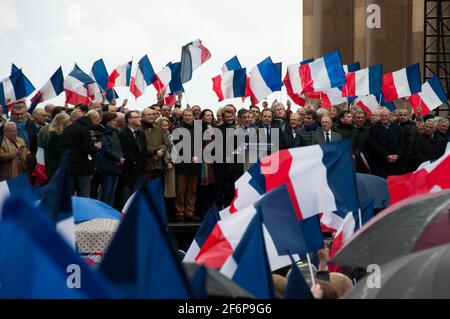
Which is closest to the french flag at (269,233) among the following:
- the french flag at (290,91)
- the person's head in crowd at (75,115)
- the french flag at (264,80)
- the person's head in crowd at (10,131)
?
the person's head in crowd at (10,131)

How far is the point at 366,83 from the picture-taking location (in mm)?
27953

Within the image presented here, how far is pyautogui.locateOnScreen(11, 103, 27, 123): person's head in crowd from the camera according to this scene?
19.3 metres

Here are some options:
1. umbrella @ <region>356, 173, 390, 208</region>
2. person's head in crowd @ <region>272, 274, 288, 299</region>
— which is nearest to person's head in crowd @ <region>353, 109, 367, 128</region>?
umbrella @ <region>356, 173, 390, 208</region>

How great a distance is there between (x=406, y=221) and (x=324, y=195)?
388 centimetres

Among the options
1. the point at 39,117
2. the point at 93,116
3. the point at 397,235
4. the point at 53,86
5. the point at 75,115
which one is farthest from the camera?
the point at 53,86

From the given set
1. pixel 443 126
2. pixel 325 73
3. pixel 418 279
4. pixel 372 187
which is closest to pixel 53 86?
pixel 325 73

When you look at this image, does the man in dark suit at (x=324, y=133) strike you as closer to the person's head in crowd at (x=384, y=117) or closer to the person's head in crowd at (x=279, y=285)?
the person's head in crowd at (x=384, y=117)

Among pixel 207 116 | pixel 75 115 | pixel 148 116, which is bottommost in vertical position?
pixel 207 116

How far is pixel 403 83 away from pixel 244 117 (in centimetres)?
805

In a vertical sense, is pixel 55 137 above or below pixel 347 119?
above

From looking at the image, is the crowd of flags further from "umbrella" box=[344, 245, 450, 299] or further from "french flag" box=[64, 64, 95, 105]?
"umbrella" box=[344, 245, 450, 299]

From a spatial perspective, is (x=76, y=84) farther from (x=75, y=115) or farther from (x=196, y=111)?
(x=75, y=115)

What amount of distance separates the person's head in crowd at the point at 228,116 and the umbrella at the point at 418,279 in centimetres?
1409

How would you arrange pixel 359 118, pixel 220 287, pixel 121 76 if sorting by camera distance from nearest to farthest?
pixel 220 287
pixel 359 118
pixel 121 76
